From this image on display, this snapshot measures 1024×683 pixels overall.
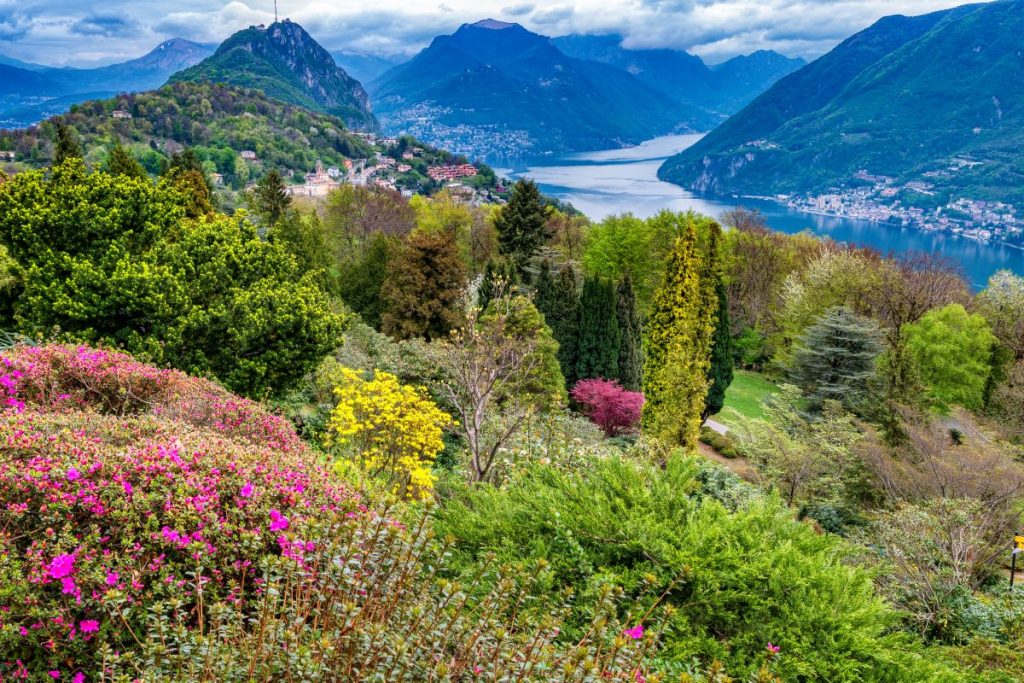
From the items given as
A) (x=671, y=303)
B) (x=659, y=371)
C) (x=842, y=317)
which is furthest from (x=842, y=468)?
(x=842, y=317)

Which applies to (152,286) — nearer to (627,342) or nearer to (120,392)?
(120,392)

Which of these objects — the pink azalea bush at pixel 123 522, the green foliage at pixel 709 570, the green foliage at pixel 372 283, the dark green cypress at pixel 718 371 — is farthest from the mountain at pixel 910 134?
the pink azalea bush at pixel 123 522

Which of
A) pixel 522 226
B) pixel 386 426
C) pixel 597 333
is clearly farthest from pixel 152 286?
pixel 522 226

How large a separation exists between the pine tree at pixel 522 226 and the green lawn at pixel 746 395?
11721mm

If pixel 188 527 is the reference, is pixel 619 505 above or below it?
below

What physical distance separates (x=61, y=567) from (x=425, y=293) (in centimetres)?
1901

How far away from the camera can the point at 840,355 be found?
24.3m

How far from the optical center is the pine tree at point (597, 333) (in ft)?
81.1

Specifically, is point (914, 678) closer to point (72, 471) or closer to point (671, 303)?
point (72, 471)

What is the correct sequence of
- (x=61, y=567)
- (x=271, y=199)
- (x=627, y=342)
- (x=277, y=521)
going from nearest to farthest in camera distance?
(x=61, y=567) → (x=277, y=521) → (x=627, y=342) → (x=271, y=199)

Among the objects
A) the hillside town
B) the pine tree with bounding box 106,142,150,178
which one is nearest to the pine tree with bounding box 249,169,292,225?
the pine tree with bounding box 106,142,150,178

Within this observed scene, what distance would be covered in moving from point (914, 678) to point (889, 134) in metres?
197

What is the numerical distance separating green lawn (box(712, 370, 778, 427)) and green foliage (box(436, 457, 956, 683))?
20.9 metres

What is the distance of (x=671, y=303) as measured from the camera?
20.3 metres
